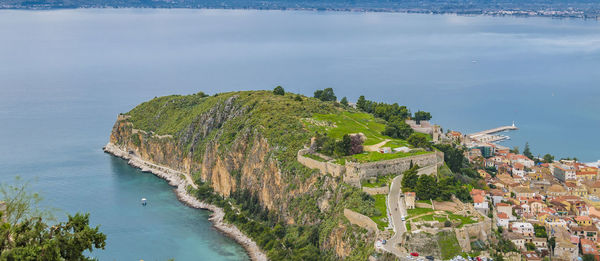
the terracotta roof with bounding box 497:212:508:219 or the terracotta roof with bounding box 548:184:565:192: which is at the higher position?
the terracotta roof with bounding box 497:212:508:219

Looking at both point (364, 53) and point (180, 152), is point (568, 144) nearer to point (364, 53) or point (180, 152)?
point (180, 152)

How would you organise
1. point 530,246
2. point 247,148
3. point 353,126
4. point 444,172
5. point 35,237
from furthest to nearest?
point 247,148 → point 353,126 → point 444,172 → point 530,246 → point 35,237

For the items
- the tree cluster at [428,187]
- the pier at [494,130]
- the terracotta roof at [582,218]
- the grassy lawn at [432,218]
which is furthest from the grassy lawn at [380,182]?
the pier at [494,130]

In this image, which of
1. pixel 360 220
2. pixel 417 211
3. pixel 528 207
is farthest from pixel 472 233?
pixel 528 207

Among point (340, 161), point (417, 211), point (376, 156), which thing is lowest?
point (417, 211)

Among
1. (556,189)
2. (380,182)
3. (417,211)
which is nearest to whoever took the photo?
(417,211)

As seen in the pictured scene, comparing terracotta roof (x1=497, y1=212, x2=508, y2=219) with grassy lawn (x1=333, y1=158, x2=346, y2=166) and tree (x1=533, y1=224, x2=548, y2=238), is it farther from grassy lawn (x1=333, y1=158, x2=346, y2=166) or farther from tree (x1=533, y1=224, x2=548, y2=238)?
grassy lawn (x1=333, y1=158, x2=346, y2=166)

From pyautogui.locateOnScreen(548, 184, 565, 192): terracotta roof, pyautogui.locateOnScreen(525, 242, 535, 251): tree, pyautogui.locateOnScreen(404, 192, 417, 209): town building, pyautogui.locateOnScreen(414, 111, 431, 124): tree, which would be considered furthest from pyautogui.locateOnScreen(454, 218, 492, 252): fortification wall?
pyautogui.locateOnScreen(414, 111, 431, 124): tree

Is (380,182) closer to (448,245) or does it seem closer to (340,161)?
(340,161)
